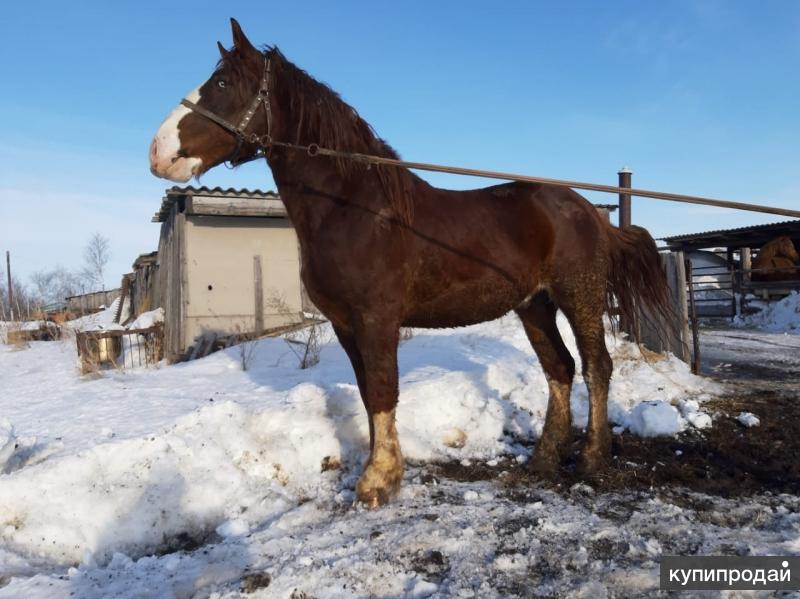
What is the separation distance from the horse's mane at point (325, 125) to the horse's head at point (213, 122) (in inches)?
6.5

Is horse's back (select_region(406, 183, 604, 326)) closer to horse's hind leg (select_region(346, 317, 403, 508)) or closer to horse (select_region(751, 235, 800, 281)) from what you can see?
horse's hind leg (select_region(346, 317, 403, 508))

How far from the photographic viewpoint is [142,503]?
2.93 m

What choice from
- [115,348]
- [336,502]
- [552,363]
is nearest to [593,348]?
[552,363]

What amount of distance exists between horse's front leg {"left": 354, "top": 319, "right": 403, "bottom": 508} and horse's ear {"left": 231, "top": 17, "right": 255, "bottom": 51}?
177 cm

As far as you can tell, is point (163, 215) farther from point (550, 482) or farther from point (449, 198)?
point (550, 482)

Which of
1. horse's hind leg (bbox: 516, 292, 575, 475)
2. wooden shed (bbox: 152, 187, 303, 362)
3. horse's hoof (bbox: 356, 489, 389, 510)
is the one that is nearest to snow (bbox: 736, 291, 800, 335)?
horse's hind leg (bbox: 516, 292, 575, 475)

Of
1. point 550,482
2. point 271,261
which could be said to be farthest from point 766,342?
point 271,261

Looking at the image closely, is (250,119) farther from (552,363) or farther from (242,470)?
(552,363)

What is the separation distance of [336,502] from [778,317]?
1650 cm

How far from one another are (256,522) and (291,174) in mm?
2048

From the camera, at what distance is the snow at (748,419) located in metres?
4.28

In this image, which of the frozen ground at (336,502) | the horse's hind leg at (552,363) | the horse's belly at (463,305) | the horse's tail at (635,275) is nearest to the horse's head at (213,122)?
the horse's belly at (463,305)

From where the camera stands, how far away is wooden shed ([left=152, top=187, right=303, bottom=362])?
34.4 ft

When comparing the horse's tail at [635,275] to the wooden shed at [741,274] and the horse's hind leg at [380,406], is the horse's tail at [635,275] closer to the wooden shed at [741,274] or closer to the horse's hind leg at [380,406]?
the horse's hind leg at [380,406]
